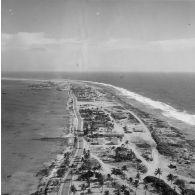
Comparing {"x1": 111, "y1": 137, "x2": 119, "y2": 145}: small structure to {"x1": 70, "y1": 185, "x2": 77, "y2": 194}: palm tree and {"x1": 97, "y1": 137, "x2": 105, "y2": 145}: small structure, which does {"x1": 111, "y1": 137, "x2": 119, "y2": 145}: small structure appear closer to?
{"x1": 97, "y1": 137, "x2": 105, "y2": 145}: small structure

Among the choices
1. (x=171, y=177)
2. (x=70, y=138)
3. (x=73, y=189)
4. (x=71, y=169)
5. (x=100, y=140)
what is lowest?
(x=73, y=189)

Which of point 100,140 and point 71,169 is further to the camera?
point 100,140

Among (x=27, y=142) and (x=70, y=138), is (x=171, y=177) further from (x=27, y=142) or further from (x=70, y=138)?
(x=27, y=142)

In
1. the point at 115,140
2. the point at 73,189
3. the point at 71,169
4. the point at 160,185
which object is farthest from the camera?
the point at 115,140

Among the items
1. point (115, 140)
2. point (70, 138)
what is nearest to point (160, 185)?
point (115, 140)

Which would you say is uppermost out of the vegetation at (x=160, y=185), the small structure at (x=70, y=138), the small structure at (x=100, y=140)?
the small structure at (x=100, y=140)

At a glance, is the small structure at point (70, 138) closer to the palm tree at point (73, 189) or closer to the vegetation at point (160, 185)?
the palm tree at point (73, 189)

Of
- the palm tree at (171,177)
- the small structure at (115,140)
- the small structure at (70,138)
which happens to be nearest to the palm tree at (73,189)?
the palm tree at (171,177)

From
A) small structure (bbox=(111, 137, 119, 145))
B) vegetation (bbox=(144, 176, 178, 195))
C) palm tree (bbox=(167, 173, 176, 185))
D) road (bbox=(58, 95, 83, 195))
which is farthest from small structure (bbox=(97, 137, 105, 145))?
palm tree (bbox=(167, 173, 176, 185))
